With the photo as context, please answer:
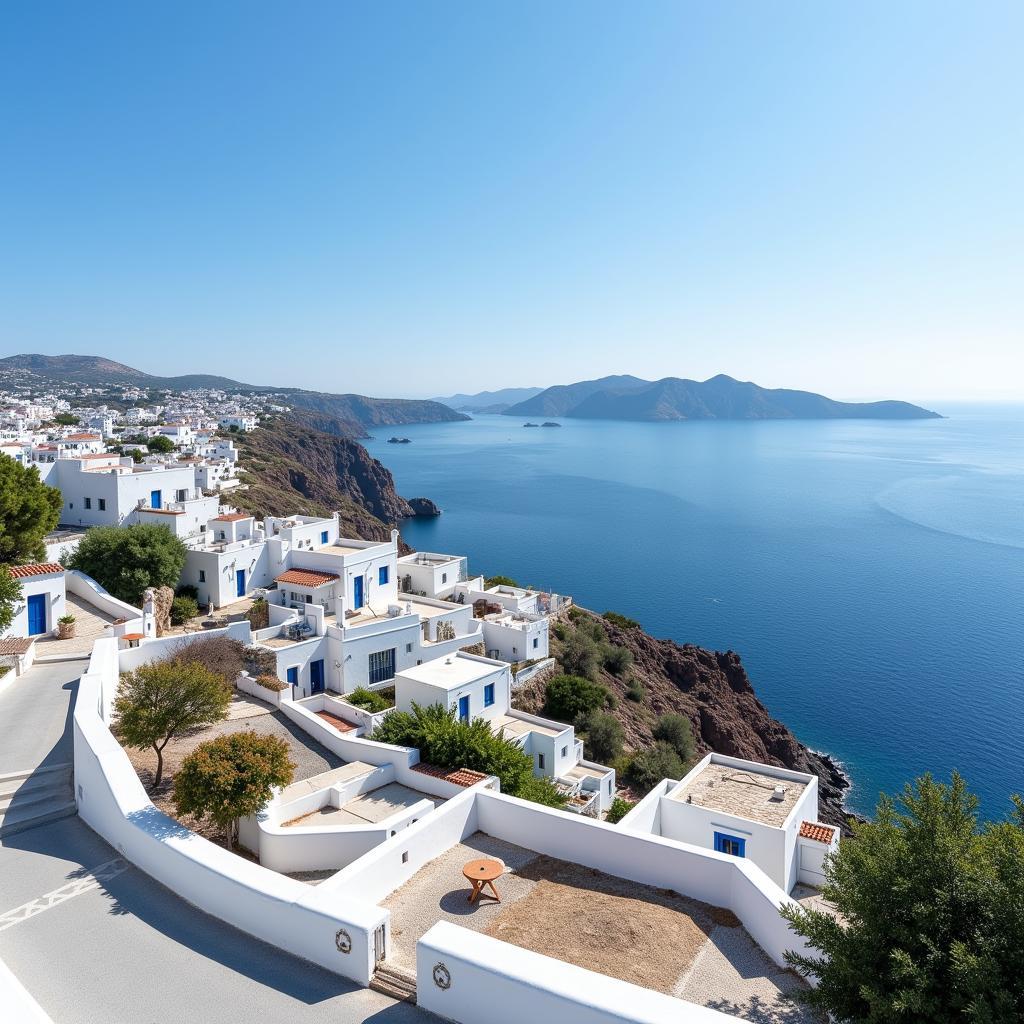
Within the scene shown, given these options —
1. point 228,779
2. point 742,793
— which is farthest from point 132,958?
point 742,793

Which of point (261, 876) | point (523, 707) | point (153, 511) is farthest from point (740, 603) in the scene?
point (261, 876)

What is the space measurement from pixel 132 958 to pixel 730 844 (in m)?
12.6

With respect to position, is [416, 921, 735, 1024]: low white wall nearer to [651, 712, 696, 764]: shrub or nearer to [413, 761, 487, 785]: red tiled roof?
[413, 761, 487, 785]: red tiled roof

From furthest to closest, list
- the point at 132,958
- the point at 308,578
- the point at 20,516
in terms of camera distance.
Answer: the point at 308,578, the point at 20,516, the point at 132,958

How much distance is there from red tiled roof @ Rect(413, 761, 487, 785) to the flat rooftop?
19.2 feet

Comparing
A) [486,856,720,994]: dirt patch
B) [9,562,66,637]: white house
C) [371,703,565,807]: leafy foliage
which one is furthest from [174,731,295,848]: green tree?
[9,562,66,637]: white house

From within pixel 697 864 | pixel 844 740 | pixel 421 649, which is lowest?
pixel 844 740

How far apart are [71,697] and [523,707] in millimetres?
18349

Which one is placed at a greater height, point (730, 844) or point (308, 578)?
point (308, 578)

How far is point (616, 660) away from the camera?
40125 millimetres

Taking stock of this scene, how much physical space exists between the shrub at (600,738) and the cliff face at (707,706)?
2090 millimetres

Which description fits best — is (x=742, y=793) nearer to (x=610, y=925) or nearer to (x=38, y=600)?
(x=610, y=925)

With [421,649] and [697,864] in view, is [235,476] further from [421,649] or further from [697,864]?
[697,864]

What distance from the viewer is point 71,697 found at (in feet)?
52.0
